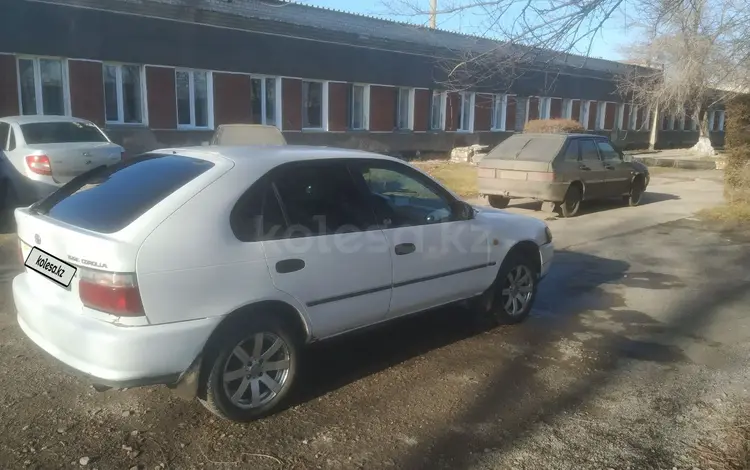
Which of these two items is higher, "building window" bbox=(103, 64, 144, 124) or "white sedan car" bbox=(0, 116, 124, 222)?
"building window" bbox=(103, 64, 144, 124)

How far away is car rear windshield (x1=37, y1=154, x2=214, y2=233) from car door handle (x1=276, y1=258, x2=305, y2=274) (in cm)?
73

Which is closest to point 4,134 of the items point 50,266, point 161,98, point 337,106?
point 50,266

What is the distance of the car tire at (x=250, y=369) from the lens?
3570 mm

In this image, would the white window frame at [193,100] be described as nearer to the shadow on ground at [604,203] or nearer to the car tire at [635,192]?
the shadow on ground at [604,203]

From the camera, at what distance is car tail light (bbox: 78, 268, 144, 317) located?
3230 millimetres

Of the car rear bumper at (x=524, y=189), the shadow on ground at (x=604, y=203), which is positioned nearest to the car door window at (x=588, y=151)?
the car rear bumper at (x=524, y=189)

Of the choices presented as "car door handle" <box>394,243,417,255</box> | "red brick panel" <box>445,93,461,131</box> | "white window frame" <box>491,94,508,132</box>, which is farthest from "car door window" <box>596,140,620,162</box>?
"white window frame" <box>491,94,508,132</box>

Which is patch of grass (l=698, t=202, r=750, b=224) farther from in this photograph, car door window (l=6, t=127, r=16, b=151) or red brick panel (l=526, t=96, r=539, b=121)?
red brick panel (l=526, t=96, r=539, b=121)

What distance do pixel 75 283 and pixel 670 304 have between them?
5.59 metres

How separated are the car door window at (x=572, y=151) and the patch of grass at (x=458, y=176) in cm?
266

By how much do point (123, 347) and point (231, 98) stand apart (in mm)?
18672

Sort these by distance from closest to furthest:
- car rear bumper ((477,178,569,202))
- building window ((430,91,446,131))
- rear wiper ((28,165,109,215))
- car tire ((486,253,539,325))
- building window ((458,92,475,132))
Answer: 1. rear wiper ((28,165,109,215))
2. car tire ((486,253,539,325))
3. car rear bumper ((477,178,569,202))
4. building window ((430,91,446,131))
5. building window ((458,92,475,132))

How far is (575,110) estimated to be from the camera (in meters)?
35.3

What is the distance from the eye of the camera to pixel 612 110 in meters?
38.3
